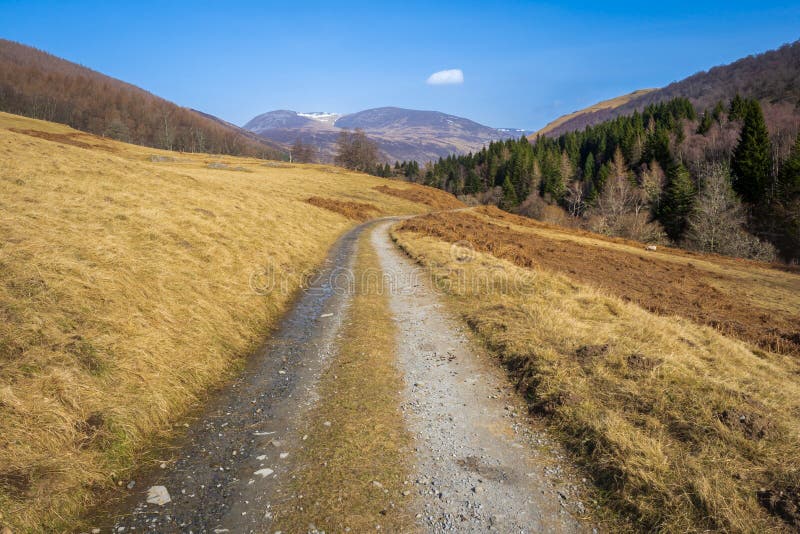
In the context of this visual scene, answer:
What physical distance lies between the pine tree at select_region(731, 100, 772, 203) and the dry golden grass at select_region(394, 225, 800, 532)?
2880 inches

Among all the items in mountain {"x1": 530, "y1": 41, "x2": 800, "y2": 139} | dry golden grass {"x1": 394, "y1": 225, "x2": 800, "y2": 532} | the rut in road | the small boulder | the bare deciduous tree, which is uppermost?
mountain {"x1": 530, "y1": 41, "x2": 800, "y2": 139}

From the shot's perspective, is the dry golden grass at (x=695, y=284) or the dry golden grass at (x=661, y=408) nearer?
the dry golden grass at (x=661, y=408)

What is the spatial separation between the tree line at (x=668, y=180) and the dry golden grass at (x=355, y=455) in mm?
53404

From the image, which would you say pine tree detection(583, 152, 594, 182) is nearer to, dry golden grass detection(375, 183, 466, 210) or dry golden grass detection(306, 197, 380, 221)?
dry golden grass detection(375, 183, 466, 210)

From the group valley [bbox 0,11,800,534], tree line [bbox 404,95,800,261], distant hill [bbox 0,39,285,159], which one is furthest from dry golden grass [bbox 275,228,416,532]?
distant hill [bbox 0,39,285,159]

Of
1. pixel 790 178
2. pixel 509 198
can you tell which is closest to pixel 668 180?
pixel 790 178

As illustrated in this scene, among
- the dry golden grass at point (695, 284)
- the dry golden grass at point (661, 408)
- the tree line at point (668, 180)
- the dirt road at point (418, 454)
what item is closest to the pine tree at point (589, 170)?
the tree line at point (668, 180)

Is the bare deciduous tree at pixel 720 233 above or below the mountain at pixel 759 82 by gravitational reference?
below

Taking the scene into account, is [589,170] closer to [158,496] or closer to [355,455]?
[355,455]

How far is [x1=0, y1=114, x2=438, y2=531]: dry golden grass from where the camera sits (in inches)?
173

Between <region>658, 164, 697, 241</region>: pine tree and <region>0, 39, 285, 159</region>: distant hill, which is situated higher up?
<region>0, 39, 285, 159</region>: distant hill

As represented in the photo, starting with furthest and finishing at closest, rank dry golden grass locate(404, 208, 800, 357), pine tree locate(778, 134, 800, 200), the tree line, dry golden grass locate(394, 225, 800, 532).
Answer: pine tree locate(778, 134, 800, 200) → the tree line → dry golden grass locate(404, 208, 800, 357) → dry golden grass locate(394, 225, 800, 532)

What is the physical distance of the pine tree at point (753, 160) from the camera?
60625 mm

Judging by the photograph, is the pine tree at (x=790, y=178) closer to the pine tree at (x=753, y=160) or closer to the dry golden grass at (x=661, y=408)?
the pine tree at (x=753, y=160)
